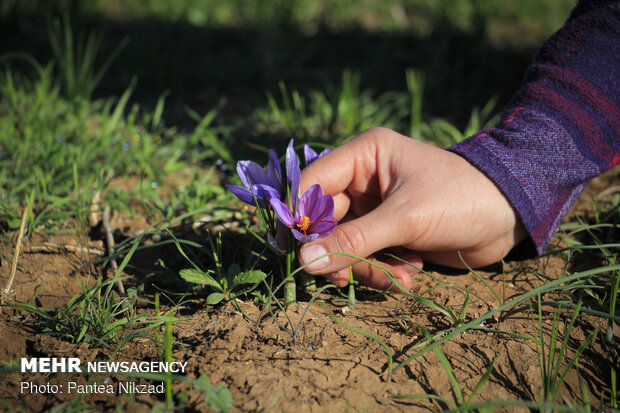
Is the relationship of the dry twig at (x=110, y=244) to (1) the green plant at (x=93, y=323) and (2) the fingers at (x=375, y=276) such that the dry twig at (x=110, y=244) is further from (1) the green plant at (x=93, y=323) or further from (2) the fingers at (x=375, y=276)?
(2) the fingers at (x=375, y=276)

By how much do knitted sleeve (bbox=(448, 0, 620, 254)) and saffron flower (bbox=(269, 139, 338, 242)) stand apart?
55cm

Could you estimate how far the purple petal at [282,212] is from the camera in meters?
1.28

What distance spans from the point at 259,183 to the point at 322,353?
20.4 inches

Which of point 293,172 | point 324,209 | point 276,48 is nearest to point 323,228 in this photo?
point 324,209

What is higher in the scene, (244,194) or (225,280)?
(244,194)

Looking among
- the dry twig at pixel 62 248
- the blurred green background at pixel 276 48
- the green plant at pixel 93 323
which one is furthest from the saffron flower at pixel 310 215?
the blurred green background at pixel 276 48

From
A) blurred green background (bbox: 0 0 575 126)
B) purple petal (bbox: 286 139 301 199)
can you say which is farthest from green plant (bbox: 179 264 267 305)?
blurred green background (bbox: 0 0 575 126)

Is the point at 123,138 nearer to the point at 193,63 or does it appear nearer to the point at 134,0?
the point at 193,63

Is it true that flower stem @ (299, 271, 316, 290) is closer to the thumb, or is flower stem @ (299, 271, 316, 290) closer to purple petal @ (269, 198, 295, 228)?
the thumb

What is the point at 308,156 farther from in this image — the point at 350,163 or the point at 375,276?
the point at 375,276

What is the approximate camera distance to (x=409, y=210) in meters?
1.41

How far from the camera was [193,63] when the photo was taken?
356cm

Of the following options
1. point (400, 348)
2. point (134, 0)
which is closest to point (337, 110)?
point (400, 348)

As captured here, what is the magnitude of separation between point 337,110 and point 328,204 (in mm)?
1381
